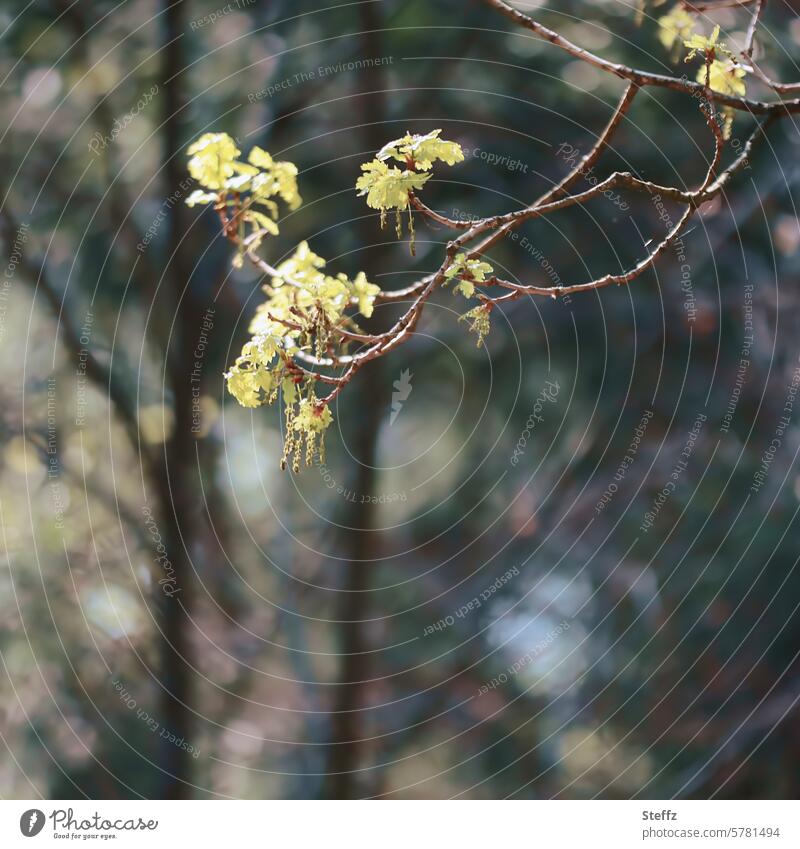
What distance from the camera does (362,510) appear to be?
4.26 feet

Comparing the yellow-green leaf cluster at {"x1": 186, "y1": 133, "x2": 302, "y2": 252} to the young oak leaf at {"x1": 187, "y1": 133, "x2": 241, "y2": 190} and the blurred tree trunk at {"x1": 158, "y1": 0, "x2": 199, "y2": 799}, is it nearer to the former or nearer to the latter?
the young oak leaf at {"x1": 187, "y1": 133, "x2": 241, "y2": 190}

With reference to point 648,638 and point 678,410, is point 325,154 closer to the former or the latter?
point 678,410

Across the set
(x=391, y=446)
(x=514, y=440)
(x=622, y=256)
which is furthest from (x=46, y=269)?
(x=622, y=256)

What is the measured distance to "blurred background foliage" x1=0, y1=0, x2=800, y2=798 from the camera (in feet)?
3.92

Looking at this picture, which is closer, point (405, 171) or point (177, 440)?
point (405, 171)

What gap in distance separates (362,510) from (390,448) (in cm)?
10

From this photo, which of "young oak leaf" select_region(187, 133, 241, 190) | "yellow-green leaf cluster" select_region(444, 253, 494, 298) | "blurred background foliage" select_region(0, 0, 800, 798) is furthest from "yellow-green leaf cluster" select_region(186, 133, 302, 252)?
"blurred background foliage" select_region(0, 0, 800, 798)
